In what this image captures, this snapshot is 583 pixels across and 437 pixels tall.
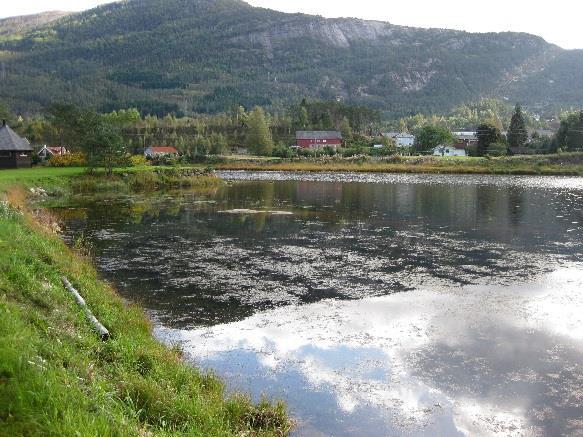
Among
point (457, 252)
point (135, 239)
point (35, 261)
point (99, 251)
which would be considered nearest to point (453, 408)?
point (35, 261)

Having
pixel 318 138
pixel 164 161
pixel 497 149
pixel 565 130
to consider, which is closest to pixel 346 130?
pixel 318 138

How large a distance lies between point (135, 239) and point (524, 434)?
24258mm

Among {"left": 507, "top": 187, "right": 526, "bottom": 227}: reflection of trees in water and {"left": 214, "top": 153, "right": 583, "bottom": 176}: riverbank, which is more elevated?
{"left": 214, "top": 153, "right": 583, "bottom": 176}: riverbank

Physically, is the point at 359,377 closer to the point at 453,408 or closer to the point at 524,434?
the point at 453,408

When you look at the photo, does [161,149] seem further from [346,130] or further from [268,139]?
[346,130]

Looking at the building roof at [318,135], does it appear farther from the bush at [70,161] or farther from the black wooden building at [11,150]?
the black wooden building at [11,150]

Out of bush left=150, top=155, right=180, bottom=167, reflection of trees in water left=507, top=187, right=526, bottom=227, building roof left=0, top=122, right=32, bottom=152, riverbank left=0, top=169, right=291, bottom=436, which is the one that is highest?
building roof left=0, top=122, right=32, bottom=152

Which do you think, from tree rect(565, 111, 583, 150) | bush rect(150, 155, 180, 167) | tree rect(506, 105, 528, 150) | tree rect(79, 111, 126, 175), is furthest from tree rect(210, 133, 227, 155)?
tree rect(565, 111, 583, 150)

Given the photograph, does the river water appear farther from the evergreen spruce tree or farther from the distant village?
the evergreen spruce tree

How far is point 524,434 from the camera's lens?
1034 cm

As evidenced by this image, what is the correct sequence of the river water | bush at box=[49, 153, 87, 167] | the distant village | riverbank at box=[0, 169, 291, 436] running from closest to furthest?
riverbank at box=[0, 169, 291, 436], the river water, bush at box=[49, 153, 87, 167], the distant village

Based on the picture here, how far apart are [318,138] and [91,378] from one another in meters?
152

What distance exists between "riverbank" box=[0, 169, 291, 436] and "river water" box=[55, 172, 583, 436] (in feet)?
3.76

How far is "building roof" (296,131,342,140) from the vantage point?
158875 mm
